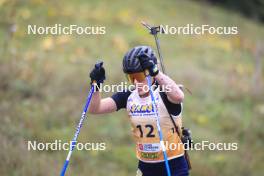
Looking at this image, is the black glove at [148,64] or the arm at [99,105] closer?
the black glove at [148,64]

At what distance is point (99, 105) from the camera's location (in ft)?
16.6

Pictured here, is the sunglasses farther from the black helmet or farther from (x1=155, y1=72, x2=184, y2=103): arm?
(x1=155, y1=72, x2=184, y2=103): arm

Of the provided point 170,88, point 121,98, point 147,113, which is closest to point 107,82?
point 121,98

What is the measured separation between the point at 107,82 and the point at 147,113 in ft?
25.6

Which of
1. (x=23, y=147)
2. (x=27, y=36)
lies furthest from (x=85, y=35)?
(x=23, y=147)

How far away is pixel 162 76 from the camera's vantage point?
4.55 meters

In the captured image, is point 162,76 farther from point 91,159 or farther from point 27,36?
point 27,36

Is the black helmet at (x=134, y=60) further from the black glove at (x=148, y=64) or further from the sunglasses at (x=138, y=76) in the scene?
the black glove at (x=148, y=64)

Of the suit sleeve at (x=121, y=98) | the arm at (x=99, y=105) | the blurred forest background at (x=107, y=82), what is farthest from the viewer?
the blurred forest background at (x=107, y=82)

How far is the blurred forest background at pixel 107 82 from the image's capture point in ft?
28.7

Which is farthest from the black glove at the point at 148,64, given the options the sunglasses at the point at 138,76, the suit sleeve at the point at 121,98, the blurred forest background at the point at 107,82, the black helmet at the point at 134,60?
the blurred forest background at the point at 107,82

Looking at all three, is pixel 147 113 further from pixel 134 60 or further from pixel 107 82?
pixel 107 82

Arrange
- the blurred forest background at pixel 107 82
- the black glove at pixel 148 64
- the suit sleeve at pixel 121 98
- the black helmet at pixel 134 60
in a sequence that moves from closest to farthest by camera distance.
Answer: the black glove at pixel 148 64 < the black helmet at pixel 134 60 < the suit sleeve at pixel 121 98 < the blurred forest background at pixel 107 82

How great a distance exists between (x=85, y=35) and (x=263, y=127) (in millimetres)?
7370
